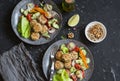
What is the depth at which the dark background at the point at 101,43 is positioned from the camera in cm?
221

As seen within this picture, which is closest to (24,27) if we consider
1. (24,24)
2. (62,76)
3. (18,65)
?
(24,24)

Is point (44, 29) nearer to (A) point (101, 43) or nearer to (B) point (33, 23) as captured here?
(B) point (33, 23)

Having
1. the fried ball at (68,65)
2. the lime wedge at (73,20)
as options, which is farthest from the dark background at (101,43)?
the fried ball at (68,65)

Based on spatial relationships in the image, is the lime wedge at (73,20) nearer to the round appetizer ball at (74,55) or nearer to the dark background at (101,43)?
the dark background at (101,43)

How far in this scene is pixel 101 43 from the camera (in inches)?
88.1

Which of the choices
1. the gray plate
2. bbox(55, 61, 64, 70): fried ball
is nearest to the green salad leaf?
bbox(55, 61, 64, 70): fried ball

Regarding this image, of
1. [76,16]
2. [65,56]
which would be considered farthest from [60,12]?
[65,56]

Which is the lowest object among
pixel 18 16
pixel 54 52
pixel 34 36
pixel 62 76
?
pixel 62 76

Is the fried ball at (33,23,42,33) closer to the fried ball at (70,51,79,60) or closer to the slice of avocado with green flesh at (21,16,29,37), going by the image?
the slice of avocado with green flesh at (21,16,29,37)

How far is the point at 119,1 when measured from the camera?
2297 mm

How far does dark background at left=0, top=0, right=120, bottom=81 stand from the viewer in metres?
2.21

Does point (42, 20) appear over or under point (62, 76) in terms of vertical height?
over

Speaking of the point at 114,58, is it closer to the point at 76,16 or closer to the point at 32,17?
the point at 76,16

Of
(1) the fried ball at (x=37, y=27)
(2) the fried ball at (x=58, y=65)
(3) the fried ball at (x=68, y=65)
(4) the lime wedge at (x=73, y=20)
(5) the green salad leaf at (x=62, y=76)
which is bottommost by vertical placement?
(5) the green salad leaf at (x=62, y=76)
